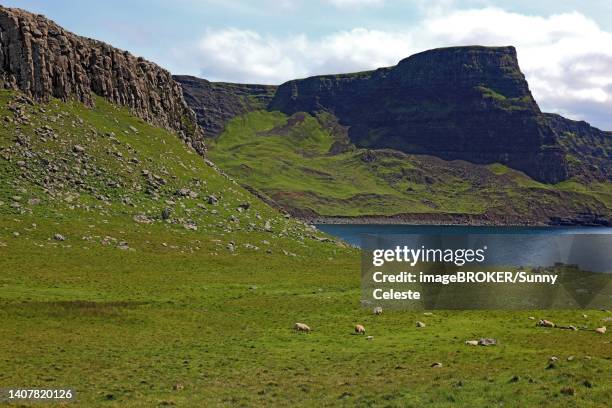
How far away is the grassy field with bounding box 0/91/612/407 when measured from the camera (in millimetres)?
33312

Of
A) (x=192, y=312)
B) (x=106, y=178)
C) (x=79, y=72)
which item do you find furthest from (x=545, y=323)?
(x=79, y=72)

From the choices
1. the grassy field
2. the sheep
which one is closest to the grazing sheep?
the grassy field

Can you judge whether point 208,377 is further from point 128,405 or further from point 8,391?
point 8,391

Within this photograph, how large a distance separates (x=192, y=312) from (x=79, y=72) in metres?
88.4

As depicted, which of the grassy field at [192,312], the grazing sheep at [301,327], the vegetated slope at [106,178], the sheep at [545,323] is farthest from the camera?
the vegetated slope at [106,178]

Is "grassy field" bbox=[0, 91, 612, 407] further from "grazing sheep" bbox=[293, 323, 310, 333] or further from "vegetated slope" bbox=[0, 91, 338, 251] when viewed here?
"grazing sheep" bbox=[293, 323, 310, 333]

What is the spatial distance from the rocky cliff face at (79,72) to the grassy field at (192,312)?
535 cm

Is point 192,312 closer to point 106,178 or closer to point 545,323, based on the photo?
point 545,323

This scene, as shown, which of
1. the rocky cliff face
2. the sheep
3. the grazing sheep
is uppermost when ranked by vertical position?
the rocky cliff face

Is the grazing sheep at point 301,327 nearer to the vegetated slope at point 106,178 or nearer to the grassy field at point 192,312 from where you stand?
the grassy field at point 192,312

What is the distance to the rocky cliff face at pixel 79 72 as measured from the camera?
388 feet

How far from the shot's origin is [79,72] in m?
130

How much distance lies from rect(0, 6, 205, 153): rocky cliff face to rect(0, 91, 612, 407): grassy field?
5351mm

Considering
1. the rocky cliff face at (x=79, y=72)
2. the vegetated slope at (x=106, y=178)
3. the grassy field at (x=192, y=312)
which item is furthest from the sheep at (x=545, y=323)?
the rocky cliff face at (x=79, y=72)
